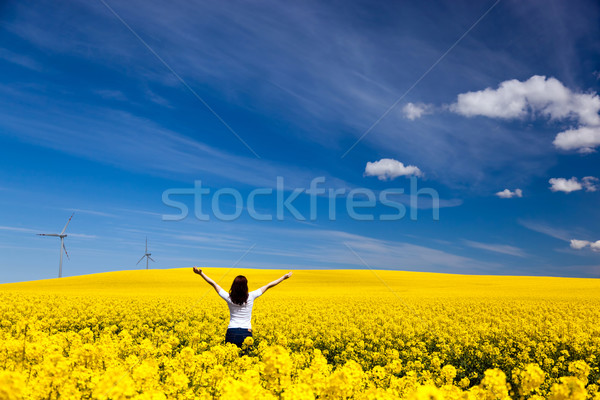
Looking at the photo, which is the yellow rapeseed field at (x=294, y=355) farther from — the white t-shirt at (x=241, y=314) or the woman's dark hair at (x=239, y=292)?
the woman's dark hair at (x=239, y=292)

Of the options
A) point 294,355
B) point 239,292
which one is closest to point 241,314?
point 239,292

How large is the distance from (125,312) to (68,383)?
42.1 feet

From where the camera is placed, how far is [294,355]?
8.75 m

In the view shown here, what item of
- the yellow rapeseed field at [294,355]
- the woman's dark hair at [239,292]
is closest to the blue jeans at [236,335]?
the yellow rapeseed field at [294,355]

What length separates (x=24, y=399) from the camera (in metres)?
5.23

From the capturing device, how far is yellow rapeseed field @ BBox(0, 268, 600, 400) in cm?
507

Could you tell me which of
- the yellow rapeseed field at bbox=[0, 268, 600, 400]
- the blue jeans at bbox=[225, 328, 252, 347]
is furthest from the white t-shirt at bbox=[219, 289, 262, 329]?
the yellow rapeseed field at bbox=[0, 268, 600, 400]

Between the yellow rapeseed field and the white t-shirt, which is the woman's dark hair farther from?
the yellow rapeseed field

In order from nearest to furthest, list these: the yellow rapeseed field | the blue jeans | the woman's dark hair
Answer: the yellow rapeseed field
the woman's dark hair
the blue jeans

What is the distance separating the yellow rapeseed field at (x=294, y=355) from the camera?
16.6ft

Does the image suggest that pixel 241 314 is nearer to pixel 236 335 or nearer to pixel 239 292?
pixel 236 335

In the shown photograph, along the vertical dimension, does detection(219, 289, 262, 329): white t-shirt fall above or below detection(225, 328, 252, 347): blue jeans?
above

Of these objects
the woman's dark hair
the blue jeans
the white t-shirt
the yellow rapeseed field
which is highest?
the woman's dark hair

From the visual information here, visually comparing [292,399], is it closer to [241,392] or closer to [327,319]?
[241,392]
